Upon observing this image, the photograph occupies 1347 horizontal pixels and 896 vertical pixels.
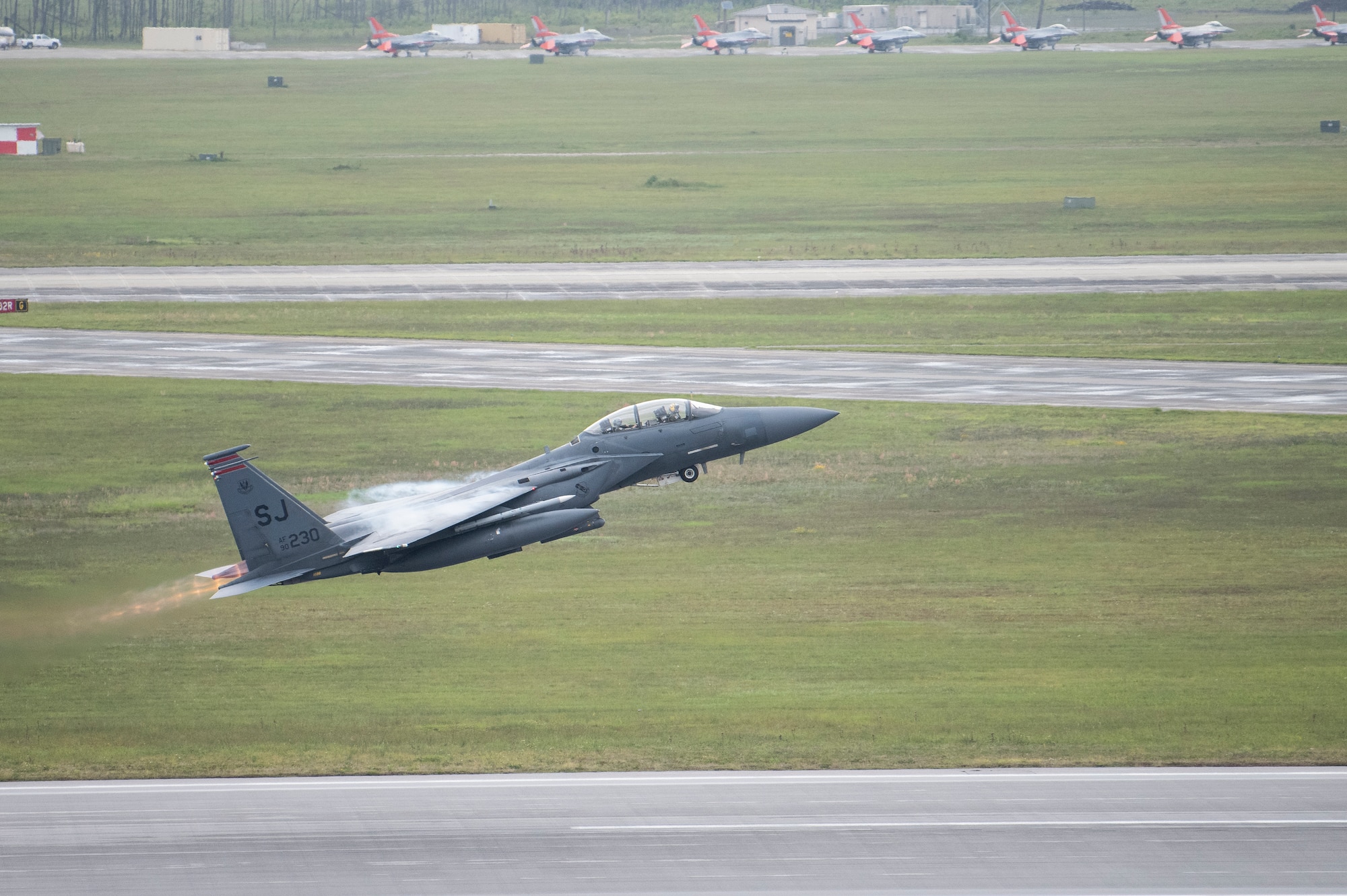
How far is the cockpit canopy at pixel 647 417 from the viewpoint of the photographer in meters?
47.6

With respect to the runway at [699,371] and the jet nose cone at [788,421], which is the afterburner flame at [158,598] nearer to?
the jet nose cone at [788,421]

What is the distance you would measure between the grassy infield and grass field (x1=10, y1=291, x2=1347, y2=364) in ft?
1.25

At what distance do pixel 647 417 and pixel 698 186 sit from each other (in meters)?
102

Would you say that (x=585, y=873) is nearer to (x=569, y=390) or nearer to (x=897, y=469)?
(x=897, y=469)

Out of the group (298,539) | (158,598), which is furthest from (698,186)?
(298,539)

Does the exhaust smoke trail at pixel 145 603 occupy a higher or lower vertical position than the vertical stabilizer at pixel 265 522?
lower

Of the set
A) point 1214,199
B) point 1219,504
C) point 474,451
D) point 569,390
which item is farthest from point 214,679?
point 1214,199

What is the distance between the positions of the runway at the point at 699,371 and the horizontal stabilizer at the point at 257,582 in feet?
107

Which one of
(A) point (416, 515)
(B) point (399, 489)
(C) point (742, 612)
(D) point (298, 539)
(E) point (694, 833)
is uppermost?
(A) point (416, 515)

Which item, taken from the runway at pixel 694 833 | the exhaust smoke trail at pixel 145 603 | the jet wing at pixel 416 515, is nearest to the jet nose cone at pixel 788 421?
the jet wing at pixel 416 515

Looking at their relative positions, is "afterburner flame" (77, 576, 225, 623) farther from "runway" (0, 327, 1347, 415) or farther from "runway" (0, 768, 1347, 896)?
"runway" (0, 327, 1347, 415)

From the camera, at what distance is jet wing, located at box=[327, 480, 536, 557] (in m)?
44.1

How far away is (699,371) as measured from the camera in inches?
3086

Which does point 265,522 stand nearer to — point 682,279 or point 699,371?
point 699,371
